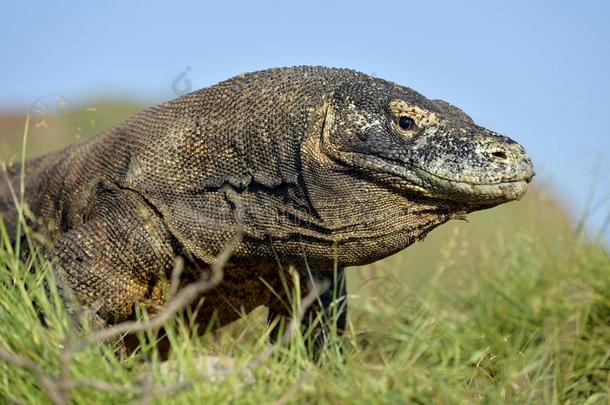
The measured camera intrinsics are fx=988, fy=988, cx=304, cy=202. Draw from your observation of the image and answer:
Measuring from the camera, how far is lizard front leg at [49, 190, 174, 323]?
Result: 4977 mm

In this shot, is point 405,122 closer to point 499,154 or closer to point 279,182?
point 499,154

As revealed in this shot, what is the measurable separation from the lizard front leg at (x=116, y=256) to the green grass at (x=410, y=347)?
0.19 metres

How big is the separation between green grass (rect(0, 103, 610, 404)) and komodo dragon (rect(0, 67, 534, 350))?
0.35m

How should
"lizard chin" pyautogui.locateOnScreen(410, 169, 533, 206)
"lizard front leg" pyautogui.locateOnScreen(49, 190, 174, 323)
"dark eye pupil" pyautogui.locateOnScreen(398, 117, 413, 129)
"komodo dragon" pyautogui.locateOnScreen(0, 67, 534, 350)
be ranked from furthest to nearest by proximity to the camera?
1. "lizard front leg" pyautogui.locateOnScreen(49, 190, 174, 323)
2. "dark eye pupil" pyautogui.locateOnScreen(398, 117, 413, 129)
3. "komodo dragon" pyautogui.locateOnScreen(0, 67, 534, 350)
4. "lizard chin" pyautogui.locateOnScreen(410, 169, 533, 206)

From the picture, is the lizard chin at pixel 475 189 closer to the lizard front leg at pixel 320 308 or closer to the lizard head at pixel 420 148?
the lizard head at pixel 420 148

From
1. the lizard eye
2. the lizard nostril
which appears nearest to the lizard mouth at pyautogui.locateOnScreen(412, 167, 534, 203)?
the lizard nostril

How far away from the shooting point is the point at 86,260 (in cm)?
498

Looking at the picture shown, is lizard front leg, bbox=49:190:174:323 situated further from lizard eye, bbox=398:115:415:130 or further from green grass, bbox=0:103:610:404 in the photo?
lizard eye, bbox=398:115:415:130

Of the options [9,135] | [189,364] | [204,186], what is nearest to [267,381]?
[189,364]

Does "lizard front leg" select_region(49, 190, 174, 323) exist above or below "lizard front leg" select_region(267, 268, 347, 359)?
above

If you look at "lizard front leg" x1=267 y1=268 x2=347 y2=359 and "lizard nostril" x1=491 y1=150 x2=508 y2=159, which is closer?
"lizard nostril" x1=491 y1=150 x2=508 y2=159

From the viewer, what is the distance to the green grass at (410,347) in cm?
378

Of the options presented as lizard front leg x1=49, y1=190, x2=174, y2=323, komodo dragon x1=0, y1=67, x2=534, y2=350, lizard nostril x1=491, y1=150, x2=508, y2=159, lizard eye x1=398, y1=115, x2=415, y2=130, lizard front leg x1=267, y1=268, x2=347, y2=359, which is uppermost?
lizard eye x1=398, y1=115, x2=415, y2=130

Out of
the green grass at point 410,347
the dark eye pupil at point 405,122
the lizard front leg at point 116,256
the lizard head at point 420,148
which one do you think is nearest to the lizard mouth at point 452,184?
the lizard head at point 420,148
